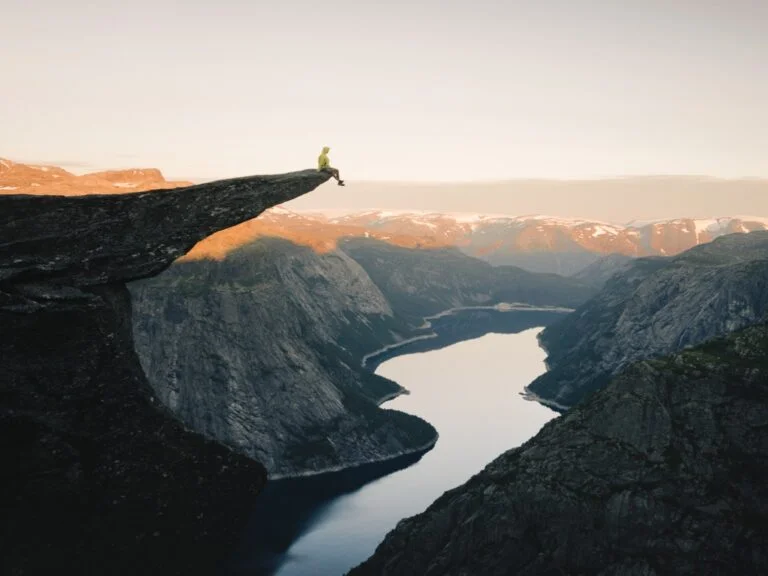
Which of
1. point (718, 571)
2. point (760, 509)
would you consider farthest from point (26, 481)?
point (760, 509)

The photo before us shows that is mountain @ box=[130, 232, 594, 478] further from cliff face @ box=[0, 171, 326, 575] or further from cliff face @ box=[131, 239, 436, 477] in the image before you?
cliff face @ box=[0, 171, 326, 575]

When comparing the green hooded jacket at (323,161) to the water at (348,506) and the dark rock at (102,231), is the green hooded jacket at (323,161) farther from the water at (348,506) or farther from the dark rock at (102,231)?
the water at (348,506)

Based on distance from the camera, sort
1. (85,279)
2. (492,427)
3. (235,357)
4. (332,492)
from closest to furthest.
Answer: (85,279)
(332,492)
(235,357)
(492,427)

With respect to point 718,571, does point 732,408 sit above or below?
above

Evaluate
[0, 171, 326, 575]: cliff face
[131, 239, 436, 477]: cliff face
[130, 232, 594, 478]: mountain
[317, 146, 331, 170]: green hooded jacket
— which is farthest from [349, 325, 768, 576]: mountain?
[130, 232, 594, 478]: mountain

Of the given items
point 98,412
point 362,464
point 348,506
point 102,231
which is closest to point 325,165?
point 102,231

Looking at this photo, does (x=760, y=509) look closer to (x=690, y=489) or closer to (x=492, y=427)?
(x=690, y=489)
